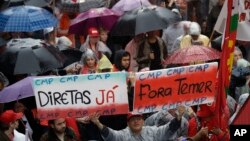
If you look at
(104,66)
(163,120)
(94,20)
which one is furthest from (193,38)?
(163,120)

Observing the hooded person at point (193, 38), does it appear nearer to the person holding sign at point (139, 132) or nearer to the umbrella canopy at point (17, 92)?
the umbrella canopy at point (17, 92)

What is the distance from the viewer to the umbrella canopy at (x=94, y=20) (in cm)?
1542

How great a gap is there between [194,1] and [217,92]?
8611 millimetres

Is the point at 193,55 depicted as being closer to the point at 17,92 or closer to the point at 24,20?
the point at 17,92

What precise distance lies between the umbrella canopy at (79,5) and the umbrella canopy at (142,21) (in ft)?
4.52

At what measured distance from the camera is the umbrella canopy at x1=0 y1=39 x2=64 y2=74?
12.1 m

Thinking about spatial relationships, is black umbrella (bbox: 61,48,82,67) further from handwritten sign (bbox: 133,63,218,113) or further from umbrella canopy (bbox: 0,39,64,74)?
handwritten sign (bbox: 133,63,218,113)

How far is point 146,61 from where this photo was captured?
13.9 metres

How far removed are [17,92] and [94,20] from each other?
15.4 feet

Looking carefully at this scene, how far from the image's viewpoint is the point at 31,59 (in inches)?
480

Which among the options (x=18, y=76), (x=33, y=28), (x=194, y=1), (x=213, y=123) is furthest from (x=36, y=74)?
(x=194, y=1)

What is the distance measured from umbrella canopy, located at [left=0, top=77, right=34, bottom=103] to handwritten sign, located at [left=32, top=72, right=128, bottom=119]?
4.47 feet

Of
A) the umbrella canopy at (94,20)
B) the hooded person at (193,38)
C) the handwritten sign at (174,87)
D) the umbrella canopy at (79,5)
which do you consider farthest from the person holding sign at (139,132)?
the umbrella canopy at (79,5)

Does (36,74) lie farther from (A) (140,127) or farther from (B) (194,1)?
(B) (194,1)
